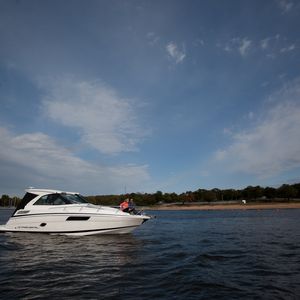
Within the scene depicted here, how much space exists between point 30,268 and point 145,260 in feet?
14.9

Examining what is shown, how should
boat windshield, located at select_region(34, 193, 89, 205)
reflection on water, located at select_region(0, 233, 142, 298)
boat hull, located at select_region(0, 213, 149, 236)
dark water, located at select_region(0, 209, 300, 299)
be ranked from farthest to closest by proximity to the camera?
boat windshield, located at select_region(34, 193, 89, 205)
boat hull, located at select_region(0, 213, 149, 236)
reflection on water, located at select_region(0, 233, 142, 298)
dark water, located at select_region(0, 209, 300, 299)

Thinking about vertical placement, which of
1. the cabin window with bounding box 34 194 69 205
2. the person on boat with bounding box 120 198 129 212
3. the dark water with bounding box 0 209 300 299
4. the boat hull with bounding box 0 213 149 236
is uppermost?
the cabin window with bounding box 34 194 69 205

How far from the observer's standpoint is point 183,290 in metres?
9.29

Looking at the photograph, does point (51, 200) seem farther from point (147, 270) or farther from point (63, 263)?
point (147, 270)

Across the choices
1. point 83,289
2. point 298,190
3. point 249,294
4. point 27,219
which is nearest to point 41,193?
point 27,219

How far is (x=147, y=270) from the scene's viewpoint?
1187 cm

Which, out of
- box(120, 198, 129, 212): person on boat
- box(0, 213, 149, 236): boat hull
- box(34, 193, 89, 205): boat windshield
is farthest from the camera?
box(120, 198, 129, 212): person on boat

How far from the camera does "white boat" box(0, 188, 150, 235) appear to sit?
67.4 ft

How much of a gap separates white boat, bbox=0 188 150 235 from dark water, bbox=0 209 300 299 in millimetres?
1872

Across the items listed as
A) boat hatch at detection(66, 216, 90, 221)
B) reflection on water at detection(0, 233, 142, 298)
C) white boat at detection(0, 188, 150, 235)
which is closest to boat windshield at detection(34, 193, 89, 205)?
white boat at detection(0, 188, 150, 235)

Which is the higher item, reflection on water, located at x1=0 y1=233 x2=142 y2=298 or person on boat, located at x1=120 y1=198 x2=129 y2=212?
person on boat, located at x1=120 y1=198 x2=129 y2=212

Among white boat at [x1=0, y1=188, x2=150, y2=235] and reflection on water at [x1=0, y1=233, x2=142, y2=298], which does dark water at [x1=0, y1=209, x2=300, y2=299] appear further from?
white boat at [x1=0, y1=188, x2=150, y2=235]

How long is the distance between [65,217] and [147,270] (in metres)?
10.3

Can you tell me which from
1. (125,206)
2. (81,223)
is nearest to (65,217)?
(81,223)
